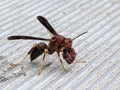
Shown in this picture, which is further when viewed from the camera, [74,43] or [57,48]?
[74,43]

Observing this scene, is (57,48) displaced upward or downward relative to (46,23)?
downward

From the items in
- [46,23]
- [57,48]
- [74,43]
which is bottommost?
[74,43]

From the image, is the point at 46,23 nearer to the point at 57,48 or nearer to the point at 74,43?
the point at 57,48

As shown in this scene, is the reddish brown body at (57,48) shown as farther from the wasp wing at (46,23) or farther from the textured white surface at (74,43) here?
the textured white surface at (74,43)

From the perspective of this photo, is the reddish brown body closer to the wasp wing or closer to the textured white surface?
the wasp wing

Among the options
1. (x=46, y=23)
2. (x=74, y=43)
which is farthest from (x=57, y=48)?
(x=74, y=43)

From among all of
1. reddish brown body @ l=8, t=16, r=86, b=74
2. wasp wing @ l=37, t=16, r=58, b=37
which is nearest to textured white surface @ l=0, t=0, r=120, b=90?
reddish brown body @ l=8, t=16, r=86, b=74

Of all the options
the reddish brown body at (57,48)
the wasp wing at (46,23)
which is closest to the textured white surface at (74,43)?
the reddish brown body at (57,48)

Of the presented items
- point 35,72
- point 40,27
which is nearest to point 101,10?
point 40,27
